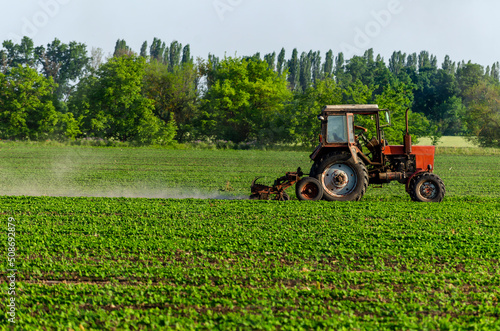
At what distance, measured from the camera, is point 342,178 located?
13.8 m

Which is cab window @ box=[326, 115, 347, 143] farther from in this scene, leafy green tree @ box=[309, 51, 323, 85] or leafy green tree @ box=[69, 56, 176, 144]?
leafy green tree @ box=[309, 51, 323, 85]

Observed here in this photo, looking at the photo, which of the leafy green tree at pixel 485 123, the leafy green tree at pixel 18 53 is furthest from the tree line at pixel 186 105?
the leafy green tree at pixel 18 53

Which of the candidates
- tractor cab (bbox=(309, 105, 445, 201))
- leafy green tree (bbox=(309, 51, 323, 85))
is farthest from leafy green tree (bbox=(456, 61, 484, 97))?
tractor cab (bbox=(309, 105, 445, 201))

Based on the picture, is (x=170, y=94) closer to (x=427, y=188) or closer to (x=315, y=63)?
(x=427, y=188)

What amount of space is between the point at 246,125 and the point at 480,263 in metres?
50.6

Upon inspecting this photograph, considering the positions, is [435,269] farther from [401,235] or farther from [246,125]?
[246,125]

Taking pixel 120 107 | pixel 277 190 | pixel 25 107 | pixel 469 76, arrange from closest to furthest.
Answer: pixel 277 190 < pixel 25 107 < pixel 120 107 < pixel 469 76

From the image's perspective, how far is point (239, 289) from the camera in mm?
6461

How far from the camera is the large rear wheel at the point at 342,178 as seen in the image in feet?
44.4

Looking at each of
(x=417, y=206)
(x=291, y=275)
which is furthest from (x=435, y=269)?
(x=417, y=206)

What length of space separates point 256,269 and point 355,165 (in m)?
6.70

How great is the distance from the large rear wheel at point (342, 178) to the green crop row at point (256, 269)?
1367 millimetres

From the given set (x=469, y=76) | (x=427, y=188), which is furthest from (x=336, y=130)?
(x=469, y=76)

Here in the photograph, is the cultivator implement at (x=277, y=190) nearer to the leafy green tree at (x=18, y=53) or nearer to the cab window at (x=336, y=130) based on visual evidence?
the cab window at (x=336, y=130)
